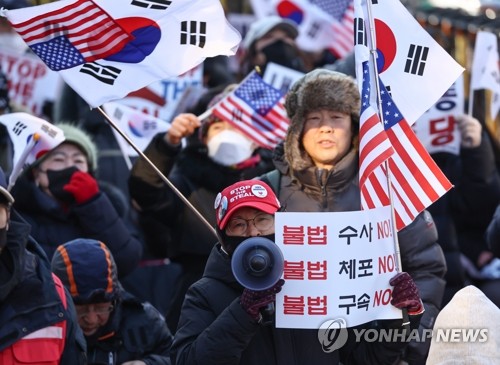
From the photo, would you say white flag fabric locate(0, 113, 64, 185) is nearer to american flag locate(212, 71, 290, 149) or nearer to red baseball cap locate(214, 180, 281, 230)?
american flag locate(212, 71, 290, 149)

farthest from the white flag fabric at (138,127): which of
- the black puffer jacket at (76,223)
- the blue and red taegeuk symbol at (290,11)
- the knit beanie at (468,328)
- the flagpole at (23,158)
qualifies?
the knit beanie at (468,328)

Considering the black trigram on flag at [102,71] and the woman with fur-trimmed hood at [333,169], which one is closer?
the black trigram on flag at [102,71]

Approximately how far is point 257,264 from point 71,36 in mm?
1711

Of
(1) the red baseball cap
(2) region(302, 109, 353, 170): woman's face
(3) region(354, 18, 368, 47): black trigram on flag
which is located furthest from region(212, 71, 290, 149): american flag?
(1) the red baseball cap

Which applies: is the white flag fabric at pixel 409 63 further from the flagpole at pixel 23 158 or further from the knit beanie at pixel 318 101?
the flagpole at pixel 23 158

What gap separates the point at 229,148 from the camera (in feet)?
25.2

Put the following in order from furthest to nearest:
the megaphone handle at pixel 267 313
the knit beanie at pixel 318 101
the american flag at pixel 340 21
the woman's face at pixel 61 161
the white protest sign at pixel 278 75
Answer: the american flag at pixel 340 21, the white protest sign at pixel 278 75, the woman's face at pixel 61 161, the knit beanie at pixel 318 101, the megaphone handle at pixel 267 313

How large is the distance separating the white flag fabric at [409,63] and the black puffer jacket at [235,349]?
1105mm

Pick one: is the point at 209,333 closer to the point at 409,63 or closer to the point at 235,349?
the point at 235,349

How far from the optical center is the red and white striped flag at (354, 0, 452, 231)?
5617 mm

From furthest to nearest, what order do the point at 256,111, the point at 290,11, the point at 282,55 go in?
the point at 290,11 < the point at 282,55 < the point at 256,111

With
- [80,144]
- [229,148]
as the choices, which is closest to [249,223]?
[229,148]

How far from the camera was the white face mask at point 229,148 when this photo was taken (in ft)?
25.0

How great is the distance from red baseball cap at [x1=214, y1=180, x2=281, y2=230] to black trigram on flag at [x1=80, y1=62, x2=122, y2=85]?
934 mm
